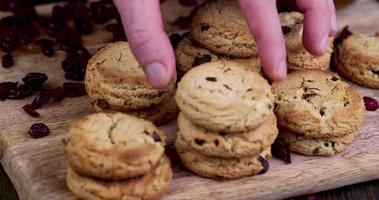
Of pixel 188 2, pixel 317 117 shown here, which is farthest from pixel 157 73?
pixel 188 2

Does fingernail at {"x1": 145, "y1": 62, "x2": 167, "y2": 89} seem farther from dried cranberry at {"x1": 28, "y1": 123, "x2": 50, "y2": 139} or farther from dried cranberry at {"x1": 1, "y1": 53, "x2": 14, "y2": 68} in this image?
dried cranberry at {"x1": 1, "y1": 53, "x2": 14, "y2": 68}

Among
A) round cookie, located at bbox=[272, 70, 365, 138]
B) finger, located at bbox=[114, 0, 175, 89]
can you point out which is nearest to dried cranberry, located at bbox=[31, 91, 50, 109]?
finger, located at bbox=[114, 0, 175, 89]

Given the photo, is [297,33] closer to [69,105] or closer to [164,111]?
[164,111]

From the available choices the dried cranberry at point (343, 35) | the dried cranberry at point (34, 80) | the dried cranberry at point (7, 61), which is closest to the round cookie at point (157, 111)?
the dried cranberry at point (34, 80)

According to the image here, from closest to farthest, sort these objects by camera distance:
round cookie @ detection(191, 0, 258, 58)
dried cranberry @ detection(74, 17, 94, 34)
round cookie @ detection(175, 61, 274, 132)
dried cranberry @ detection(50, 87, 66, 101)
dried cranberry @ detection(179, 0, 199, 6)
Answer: round cookie @ detection(175, 61, 274, 132)
round cookie @ detection(191, 0, 258, 58)
dried cranberry @ detection(50, 87, 66, 101)
dried cranberry @ detection(74, 17, 94, 34)
dried cranberry @ detection(179, 0, 199, 6)

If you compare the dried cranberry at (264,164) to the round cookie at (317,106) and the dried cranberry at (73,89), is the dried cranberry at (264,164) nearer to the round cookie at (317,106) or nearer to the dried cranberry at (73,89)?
the round cookie at (317,106)

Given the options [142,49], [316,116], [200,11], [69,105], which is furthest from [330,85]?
[69,105]

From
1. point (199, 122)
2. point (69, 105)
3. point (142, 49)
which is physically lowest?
point (69, 105)
